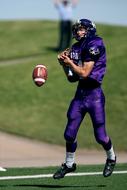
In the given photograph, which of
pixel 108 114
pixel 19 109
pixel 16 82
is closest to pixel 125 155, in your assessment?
pixel 108 114

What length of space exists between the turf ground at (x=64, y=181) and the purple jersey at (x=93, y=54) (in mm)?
1390

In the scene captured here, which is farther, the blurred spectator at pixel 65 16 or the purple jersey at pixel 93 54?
the blurred spectator at pixel 65 16

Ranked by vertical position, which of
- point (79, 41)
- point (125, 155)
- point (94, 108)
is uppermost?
point (79, 41)

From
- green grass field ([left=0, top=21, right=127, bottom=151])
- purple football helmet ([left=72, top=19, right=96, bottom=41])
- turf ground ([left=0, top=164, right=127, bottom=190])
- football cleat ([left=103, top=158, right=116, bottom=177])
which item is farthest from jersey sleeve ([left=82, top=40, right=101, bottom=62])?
green grass field ([left=0, top=21, right=127, bottom=151])

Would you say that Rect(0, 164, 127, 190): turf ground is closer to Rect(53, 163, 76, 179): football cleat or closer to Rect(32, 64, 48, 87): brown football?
Rect(53, 163, 76, 179): football cleat

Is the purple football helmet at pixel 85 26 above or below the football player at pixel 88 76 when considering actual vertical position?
above

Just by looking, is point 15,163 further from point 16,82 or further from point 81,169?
point 16,82

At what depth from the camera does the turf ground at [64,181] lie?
956 cm

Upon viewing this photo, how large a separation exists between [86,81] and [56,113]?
9.51m

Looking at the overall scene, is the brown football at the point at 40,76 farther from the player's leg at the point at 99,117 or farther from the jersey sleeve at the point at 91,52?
the player's leg at the point at 99,117

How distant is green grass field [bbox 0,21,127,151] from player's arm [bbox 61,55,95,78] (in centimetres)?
745

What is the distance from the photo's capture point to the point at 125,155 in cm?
1606

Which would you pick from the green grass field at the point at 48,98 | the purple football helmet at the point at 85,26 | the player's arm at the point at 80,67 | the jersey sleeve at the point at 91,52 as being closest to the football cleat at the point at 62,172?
the player's arm at the point at 80,67

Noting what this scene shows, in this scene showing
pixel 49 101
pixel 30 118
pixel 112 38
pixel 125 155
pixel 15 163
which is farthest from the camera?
pixel 112 38
